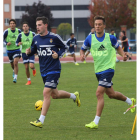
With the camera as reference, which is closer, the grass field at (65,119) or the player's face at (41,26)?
the grass field at (65,119)

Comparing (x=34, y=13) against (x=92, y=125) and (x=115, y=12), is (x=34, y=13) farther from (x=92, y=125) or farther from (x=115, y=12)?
(x=92, y=125)

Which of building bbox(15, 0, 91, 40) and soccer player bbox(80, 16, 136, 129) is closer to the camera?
soccer player bbox(80, 16, 136, 129)

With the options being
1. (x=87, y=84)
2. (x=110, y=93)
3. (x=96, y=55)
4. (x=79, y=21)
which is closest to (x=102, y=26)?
(x=96, y=55)

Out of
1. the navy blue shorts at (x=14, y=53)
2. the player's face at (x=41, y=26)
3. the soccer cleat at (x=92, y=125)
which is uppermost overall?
the player's face at (x=41, y=26)

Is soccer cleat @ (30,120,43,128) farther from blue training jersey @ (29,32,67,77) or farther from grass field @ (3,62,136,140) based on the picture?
blue training jersey @ (29,32,67,77)

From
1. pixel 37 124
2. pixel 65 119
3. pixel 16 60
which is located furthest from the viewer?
pixel 16 60

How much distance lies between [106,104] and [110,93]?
221 centimetres

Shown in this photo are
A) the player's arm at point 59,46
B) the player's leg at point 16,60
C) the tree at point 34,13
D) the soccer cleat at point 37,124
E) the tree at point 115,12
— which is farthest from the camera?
the tree at point 34,13

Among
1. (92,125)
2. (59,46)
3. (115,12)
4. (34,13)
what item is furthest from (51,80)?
(34,13)

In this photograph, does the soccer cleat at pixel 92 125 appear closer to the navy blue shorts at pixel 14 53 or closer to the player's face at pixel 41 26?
the player's face at pixel 41 26

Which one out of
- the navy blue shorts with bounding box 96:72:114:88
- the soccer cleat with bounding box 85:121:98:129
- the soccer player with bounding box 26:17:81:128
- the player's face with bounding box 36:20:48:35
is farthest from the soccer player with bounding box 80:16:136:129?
the player's face with bounding box 36:20:48:35

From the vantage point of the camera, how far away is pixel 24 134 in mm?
6816

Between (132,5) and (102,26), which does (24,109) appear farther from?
(132,5)

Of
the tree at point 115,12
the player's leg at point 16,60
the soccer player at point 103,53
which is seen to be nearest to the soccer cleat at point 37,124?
the soccer player at point 103,53
